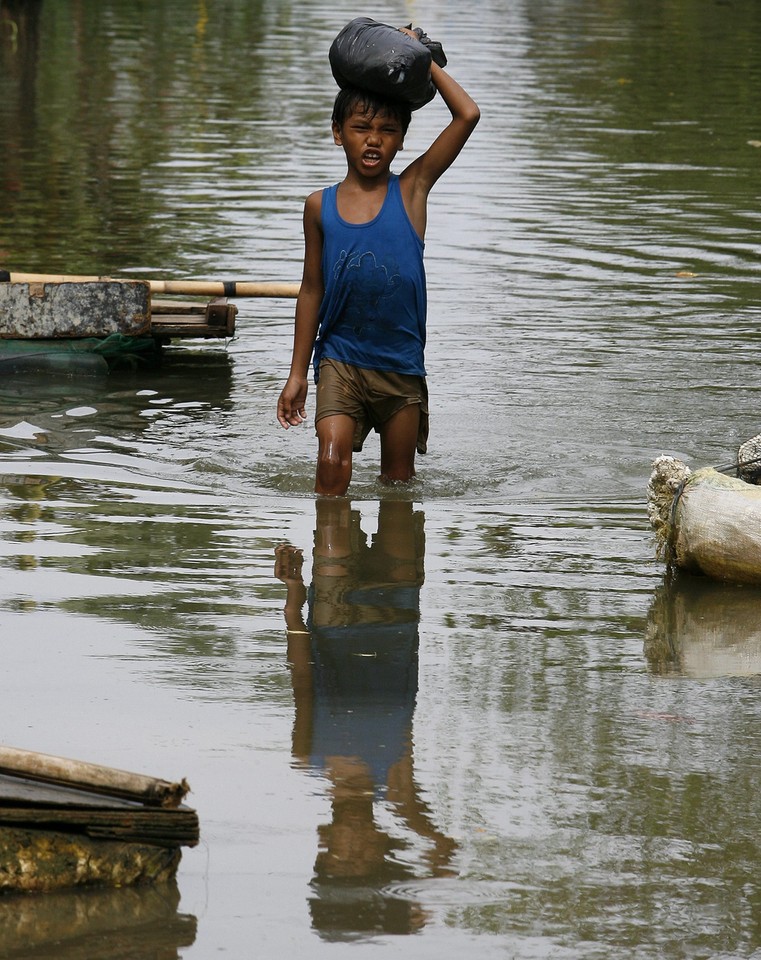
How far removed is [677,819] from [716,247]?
9.67 metres

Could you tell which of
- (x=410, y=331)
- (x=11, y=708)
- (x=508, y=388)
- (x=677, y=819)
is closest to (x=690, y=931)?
(x=677, y=819)

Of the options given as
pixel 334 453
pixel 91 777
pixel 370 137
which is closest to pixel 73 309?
pixel 334 453

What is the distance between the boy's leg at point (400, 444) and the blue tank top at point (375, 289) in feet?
0.66

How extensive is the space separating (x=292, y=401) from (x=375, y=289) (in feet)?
1.80

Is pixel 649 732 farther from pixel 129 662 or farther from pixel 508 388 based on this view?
pixel 508 388

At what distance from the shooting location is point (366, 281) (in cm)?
632

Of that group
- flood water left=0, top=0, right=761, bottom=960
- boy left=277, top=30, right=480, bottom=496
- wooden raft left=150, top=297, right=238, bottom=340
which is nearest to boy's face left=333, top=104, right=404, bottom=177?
boy left=277, top=30, right=480, bottom=496

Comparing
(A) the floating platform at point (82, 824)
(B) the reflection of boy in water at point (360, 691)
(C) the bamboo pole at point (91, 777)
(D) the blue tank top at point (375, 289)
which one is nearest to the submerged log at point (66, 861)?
(A) the floating platform at point (82, 824)

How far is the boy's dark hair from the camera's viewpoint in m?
6.09

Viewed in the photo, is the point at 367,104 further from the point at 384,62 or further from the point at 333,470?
the point at 333,470

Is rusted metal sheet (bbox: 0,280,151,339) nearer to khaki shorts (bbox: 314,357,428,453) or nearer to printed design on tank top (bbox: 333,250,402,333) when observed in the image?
khaki shorts (bbox: 314,357,428,453)

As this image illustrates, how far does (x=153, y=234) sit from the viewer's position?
13.1m

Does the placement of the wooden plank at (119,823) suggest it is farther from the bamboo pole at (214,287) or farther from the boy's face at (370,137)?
the bamboo pole at (214,287)

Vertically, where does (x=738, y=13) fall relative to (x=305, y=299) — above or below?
above
